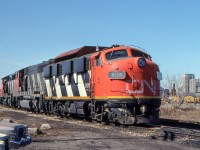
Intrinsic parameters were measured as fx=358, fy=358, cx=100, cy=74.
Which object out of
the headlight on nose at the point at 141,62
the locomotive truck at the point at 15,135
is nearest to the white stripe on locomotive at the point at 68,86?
the headlight on nose at the point at 141,62

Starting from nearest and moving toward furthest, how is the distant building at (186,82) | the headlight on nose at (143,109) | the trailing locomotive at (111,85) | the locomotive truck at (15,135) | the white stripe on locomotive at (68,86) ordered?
the locomotive truck at (15,135) < the headlight on nose at (143,109) < the trailing locomotive at (111,85) < the white stripe on locomotive at (68,86) < the distant building at (186,82)

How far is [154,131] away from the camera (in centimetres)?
1541

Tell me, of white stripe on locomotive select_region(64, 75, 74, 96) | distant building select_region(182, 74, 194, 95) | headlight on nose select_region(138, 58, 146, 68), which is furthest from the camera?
distant building select_region(182, 74, 194, 95)

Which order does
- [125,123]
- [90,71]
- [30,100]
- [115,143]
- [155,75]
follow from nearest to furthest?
[115,143] < [125,123] < [155,75] < [90,71] < [30,100]

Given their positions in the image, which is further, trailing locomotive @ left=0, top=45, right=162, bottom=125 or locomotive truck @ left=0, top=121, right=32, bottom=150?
trailing locomotive @ left=0, top=45, right=162, bottom=125

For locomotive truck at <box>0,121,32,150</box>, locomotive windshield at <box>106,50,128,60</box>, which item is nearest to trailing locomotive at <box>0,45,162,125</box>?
locomotive windshield at <box>106,50,128,60</box>

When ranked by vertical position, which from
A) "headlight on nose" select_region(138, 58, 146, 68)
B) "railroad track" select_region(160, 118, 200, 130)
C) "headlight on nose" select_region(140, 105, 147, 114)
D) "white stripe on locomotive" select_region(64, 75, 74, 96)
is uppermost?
"headlight on nose" select_region(138, 58, 146, 68)

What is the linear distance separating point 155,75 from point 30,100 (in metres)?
17.2

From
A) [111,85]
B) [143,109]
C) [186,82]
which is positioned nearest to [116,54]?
[111,85]

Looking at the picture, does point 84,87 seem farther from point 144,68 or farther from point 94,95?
point 144,68

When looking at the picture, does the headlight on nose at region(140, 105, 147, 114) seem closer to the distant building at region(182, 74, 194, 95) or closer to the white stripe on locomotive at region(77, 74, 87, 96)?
the white stripe on locomotive at region(77, 74, 87, 96)

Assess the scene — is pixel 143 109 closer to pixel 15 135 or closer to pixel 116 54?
pixel 116 54

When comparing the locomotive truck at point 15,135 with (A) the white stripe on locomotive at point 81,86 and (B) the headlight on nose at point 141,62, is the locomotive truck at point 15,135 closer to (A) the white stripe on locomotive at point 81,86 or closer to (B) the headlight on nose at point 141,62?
(B) the headlight on nose at point 141,62

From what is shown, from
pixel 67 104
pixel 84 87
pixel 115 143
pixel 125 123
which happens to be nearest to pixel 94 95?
pixel 84 87
